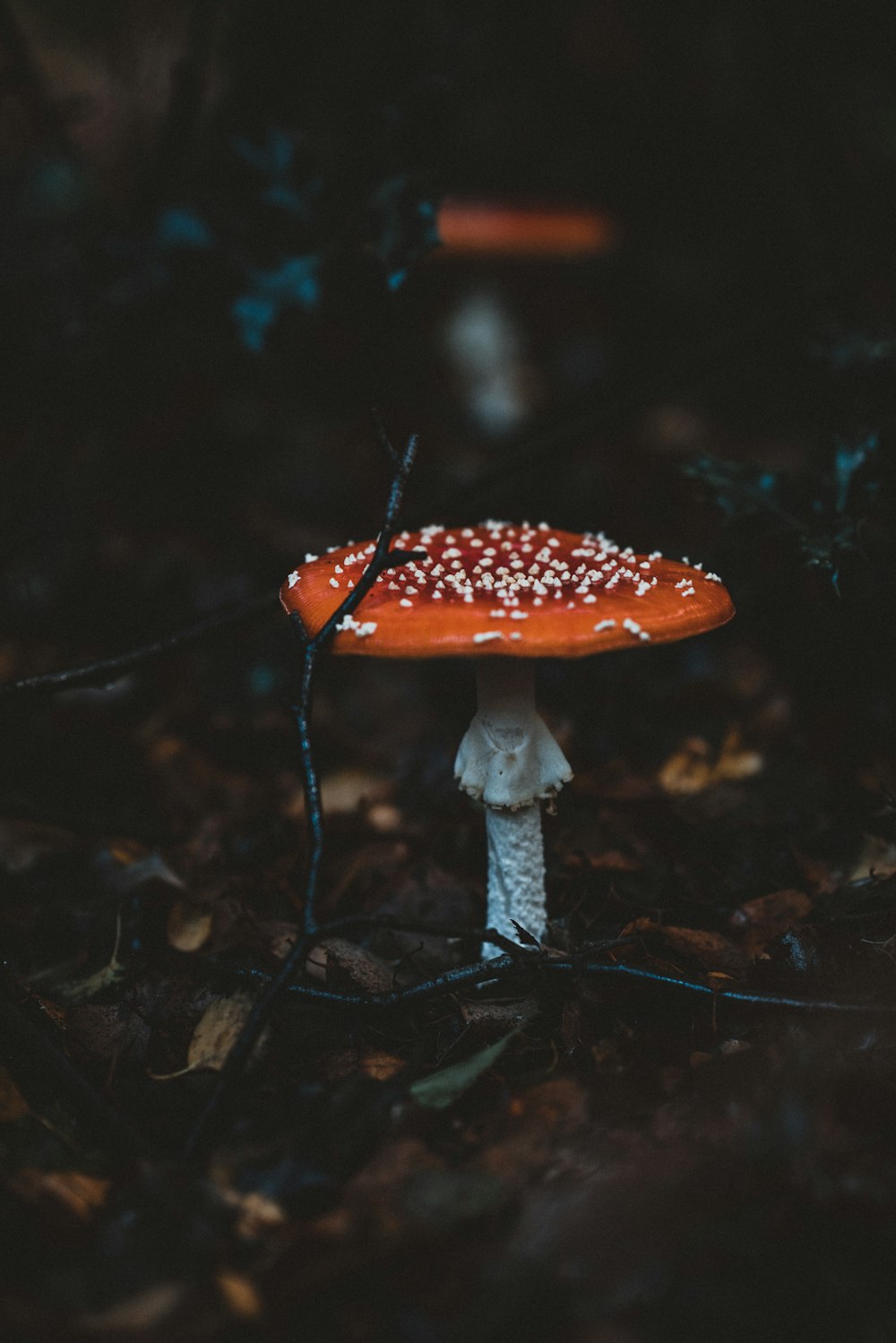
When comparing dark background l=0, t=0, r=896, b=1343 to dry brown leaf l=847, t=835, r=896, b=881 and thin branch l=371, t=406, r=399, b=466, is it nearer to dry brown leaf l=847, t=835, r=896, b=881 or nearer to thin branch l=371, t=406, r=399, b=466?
dry brown leaf l=847, t=835, r=896, b=881

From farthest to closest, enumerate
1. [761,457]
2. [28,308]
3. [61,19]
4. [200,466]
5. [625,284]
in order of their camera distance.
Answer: [625,284], [761,457], [61,19], [200,466], [28,308]

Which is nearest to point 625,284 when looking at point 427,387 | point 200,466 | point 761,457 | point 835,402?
point 761,457

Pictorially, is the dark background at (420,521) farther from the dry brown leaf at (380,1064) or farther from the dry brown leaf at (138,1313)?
the dry brown leaf at (380,1064)

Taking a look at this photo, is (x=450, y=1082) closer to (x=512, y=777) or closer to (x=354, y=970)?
(x=354, y=970)

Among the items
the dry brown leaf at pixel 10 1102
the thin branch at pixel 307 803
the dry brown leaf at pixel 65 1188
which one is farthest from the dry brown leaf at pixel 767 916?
the dry brown leaf at pixel 10 1102

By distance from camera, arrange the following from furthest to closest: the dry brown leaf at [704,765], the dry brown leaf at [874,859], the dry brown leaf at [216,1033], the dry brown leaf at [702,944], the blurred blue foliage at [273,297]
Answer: the dry brown leaf at [704,765]
the blurred blue foliage at [273,297]
the dry brown leaf at [874,859]
the dry brown leaf at [702,944]
the dry brown leaf at [216,1033]

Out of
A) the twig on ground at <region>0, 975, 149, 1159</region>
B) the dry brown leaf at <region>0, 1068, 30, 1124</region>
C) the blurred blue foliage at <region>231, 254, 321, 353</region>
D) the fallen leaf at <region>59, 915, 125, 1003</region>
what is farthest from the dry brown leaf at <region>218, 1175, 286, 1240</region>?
the blurred blue foliage at <region>231, 254, 321, 353</region>

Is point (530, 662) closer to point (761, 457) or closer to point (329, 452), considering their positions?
point (329, 452)
